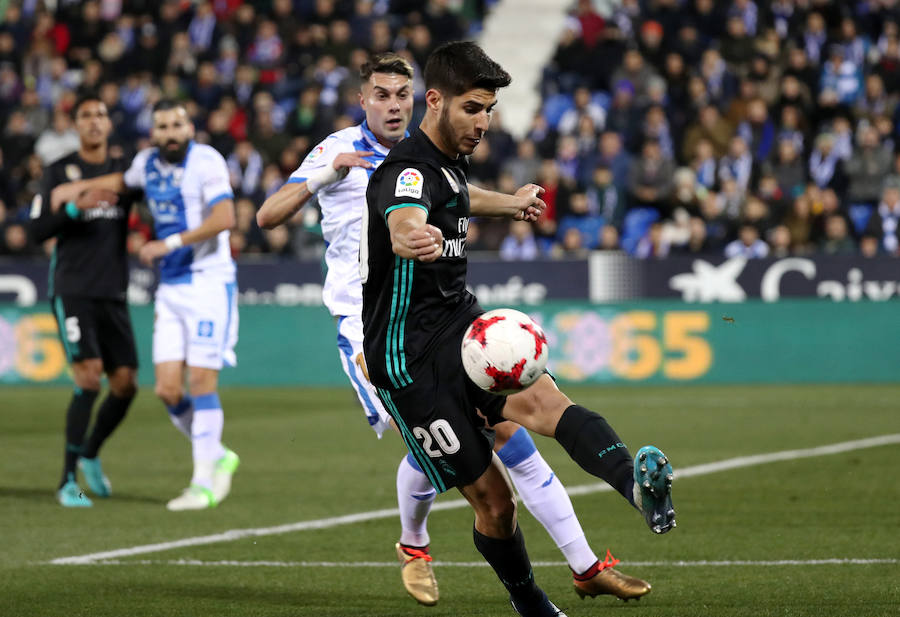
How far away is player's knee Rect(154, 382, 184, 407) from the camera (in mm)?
9555

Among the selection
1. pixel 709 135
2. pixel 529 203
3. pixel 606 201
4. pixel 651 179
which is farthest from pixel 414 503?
pixel 709 135

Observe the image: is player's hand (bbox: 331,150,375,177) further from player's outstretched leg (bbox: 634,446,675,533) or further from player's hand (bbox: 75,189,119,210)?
player's hand (bbox: 75,189,119,210)

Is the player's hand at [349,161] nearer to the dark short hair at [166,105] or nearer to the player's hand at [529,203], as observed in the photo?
the player's hand at [529,203]

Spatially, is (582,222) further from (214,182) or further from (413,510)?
(413,510)

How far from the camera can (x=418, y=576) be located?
621 cm

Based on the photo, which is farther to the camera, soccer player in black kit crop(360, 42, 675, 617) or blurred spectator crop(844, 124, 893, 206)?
blurred spectator crop(844, 124, 893, 206)

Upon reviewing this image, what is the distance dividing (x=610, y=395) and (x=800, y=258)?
10.5 feet

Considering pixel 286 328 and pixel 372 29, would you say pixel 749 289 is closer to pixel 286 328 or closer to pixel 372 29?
pixel 286 328

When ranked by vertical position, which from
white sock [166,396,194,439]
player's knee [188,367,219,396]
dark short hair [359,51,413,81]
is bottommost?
white sock [166,396,194,439]

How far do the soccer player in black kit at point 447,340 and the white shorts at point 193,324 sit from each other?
4310mm

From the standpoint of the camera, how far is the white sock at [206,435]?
369 inches

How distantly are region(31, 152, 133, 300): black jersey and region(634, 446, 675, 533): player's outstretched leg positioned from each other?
601 cm

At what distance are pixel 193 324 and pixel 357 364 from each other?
9.01ft

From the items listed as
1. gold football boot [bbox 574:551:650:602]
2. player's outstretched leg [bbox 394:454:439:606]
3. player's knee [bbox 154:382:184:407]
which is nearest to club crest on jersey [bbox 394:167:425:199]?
gold football boot [bbox 574:551:650:602]
